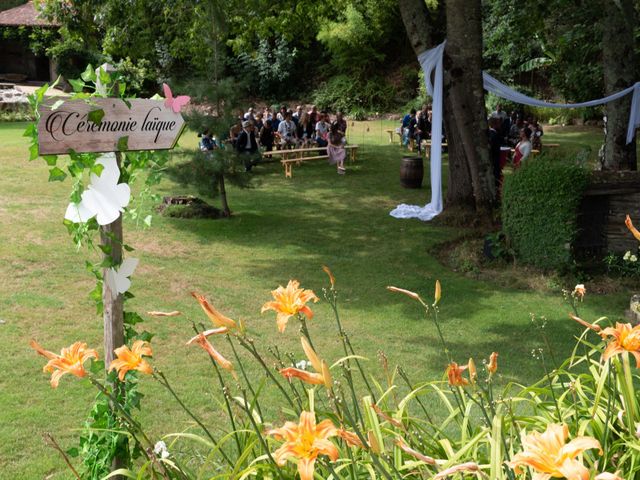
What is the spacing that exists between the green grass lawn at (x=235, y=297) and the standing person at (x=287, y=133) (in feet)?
19.7

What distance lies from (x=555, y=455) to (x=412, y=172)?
1505 centimetres

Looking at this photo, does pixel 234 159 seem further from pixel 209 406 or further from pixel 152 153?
pixel 152 153

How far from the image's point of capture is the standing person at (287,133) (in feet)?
70.0

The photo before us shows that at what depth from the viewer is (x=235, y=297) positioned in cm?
906

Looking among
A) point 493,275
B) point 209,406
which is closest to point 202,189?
point 493,275

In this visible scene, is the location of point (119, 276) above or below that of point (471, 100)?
below

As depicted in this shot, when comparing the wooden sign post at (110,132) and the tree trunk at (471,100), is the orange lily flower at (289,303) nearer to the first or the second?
the wooden sign post at (110,132)

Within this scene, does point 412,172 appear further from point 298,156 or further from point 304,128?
point 304,128

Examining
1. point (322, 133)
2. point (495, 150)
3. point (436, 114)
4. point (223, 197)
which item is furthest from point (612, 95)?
point (322, 133)

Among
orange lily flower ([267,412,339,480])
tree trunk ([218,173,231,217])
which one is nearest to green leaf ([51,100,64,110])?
orange lily flower ([267,412,339,480])

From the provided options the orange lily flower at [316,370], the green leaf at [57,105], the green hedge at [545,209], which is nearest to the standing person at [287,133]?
the green hedge at [545,209]

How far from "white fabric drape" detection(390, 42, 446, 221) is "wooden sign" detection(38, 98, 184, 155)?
954 cm

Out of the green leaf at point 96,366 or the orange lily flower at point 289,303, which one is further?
the green leaf at point 96,366

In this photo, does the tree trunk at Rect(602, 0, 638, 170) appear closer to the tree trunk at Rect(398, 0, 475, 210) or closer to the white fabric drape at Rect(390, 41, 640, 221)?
the white fabric drape at Rect(390, 41, 640, 221)
